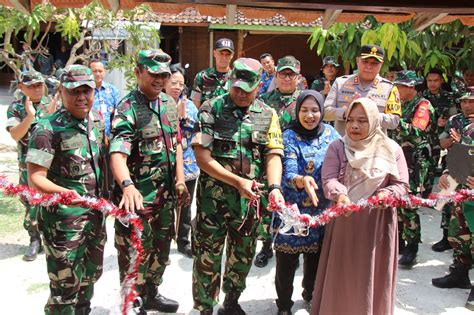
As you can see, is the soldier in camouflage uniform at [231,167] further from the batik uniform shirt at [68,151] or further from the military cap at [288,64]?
the military cap at [288,64]

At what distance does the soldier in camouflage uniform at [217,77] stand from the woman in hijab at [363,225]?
259 cm

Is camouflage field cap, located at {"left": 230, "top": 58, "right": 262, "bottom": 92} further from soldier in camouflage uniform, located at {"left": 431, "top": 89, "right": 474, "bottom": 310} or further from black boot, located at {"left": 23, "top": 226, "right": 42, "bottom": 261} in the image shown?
black boot, located at {"left": 23, "top": 226, "right": 42, "bottom": 261}

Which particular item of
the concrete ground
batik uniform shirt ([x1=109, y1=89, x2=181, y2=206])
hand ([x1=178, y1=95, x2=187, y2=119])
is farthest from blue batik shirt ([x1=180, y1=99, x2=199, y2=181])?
batik uniform shirt ([x1=109, y1=89, x2=181, y2=206])

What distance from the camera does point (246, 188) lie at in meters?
3.22

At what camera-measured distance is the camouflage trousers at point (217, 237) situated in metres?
3.51

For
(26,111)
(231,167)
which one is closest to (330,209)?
(231,167)

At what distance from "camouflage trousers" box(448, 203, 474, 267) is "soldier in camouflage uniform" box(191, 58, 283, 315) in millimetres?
2213

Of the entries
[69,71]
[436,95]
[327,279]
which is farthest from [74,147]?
[436,95]

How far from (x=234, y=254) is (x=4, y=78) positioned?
23.8 meters

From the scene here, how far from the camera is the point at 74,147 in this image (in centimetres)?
312

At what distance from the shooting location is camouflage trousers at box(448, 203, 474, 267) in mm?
4457

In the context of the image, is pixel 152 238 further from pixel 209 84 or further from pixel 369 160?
pixel 209 84

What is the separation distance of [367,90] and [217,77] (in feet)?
6.21

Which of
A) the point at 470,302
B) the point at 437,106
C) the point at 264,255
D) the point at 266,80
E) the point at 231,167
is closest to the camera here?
the point at 231,167
